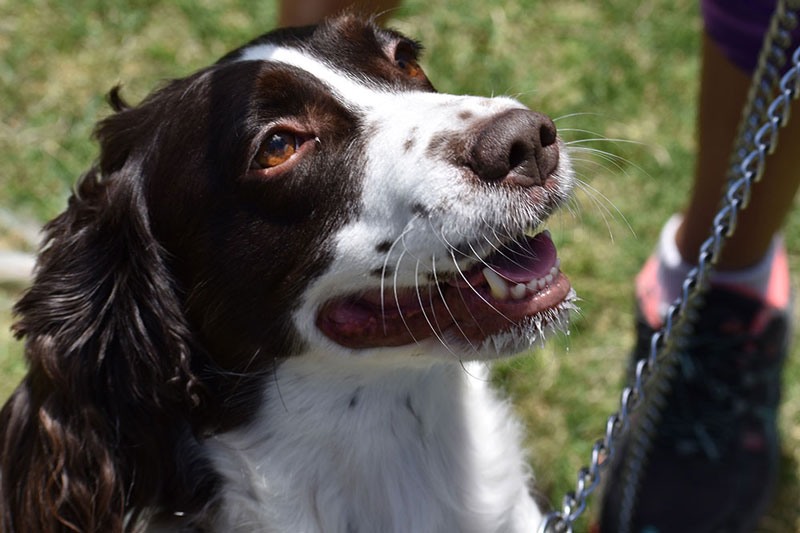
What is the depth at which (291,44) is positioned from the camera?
226 cm

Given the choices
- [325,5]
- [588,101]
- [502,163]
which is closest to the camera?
[502,163]

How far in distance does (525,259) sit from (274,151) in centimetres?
64

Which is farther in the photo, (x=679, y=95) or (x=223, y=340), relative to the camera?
(x=679, y=95)

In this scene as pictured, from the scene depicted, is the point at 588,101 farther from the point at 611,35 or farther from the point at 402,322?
the point at 402,322

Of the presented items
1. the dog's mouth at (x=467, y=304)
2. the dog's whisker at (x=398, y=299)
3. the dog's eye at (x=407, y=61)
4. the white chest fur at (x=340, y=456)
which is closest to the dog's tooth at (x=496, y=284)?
the dog's mouth at (x=467, y=304)

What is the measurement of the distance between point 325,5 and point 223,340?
53.1 inches

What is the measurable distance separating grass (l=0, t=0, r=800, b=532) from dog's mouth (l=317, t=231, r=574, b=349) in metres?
1.82

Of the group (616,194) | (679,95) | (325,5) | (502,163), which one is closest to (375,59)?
(502,163)

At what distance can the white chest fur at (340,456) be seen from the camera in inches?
89.4

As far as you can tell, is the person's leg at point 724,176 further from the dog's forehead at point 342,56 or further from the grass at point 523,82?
the dog's forehead at point 342,56

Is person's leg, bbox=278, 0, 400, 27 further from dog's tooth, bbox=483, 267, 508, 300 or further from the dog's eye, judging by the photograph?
dog's tooth, bbox=483, 267, 508, 300

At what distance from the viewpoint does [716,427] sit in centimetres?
342

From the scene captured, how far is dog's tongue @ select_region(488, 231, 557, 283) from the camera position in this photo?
206cm

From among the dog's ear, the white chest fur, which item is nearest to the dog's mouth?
the white chest fur
